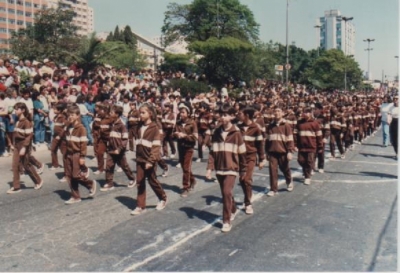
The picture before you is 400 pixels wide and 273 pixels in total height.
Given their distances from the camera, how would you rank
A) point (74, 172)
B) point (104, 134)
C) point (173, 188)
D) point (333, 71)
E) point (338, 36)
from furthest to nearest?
point (338, 36) < point (333, 71) < point (104, 134) < point (173, 188) < point (74, 172)

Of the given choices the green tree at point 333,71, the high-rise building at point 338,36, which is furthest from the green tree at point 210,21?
the high-rise building at point 338,36

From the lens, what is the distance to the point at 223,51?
40750mm

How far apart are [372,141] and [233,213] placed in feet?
51.6

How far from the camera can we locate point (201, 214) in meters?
8.18

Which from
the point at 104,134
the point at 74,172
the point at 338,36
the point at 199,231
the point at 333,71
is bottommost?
the point at 199,231

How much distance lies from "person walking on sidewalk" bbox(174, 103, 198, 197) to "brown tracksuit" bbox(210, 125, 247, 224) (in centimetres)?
231

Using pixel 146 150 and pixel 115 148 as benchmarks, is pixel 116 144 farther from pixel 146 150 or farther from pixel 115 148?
pixel 146 150

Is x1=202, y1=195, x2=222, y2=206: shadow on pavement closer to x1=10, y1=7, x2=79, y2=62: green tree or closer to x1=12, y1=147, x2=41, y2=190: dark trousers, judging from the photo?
x1=12, y1=147, x2=41, y2=190: dark trousers

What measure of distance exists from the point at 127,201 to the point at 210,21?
47.2 meters

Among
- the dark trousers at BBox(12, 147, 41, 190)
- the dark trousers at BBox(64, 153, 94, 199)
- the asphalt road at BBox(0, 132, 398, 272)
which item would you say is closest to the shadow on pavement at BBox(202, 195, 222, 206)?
the asphalt road at BBox(0, 132, 398, 272)

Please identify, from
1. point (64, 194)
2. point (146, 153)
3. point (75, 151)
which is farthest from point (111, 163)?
point (146, 153)

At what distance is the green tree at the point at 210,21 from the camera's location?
5312 centimetres

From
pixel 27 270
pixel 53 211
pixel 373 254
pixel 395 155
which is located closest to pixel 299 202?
pixel 373 254

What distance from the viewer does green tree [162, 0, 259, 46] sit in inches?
2092
